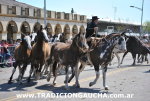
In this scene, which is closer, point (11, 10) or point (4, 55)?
point (4, 55)

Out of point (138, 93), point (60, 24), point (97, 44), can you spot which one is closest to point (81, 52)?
point (97, 44)

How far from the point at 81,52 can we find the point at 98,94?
1.95 metres

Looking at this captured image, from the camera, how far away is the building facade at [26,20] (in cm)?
3588

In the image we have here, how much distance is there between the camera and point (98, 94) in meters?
10.6

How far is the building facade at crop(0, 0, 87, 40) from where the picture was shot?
118ft

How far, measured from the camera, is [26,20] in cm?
4034

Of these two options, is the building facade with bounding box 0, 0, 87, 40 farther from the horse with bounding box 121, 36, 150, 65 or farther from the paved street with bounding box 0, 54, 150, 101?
the paved street with bounding box 0, 54, 150, 101

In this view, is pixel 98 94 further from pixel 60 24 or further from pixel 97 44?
pixel 60 24

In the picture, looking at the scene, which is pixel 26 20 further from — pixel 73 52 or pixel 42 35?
pixel 73 52

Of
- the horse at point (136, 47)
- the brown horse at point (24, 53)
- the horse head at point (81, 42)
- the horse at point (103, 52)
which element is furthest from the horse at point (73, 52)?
the horse at point (136, 47)

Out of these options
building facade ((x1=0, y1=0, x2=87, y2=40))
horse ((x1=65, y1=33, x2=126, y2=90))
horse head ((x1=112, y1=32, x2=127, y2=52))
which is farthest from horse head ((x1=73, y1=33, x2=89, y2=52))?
building facade ((x1=0, y1=0, x2=87, y2=40))

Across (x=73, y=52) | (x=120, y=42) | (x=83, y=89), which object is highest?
(x=120, y=42)

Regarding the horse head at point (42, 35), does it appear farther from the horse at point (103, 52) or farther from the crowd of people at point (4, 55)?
the crowd of people at point (4, 55)

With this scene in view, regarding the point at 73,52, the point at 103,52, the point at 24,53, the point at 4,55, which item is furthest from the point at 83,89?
the point at 4,55
